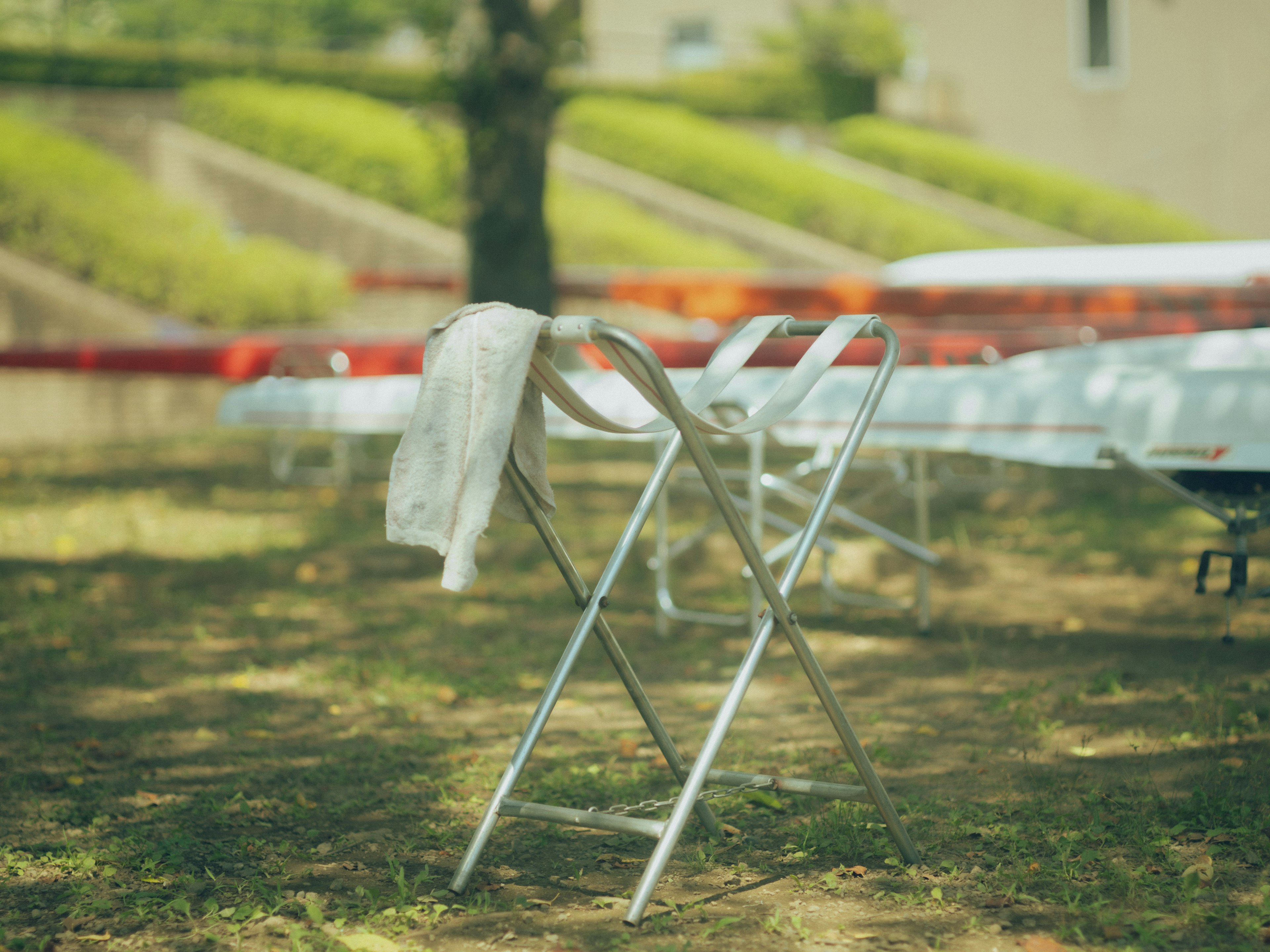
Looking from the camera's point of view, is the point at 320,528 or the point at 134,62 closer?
the point at 320,528

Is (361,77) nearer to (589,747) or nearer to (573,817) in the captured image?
(589,747)

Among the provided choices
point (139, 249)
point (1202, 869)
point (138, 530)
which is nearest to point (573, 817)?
point (1202, 869)

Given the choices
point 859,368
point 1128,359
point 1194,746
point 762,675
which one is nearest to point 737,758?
point 762,675

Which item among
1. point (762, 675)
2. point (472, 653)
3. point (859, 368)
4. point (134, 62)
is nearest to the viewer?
point (762, 675)

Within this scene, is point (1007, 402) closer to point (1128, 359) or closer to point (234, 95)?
point (1128, 359)

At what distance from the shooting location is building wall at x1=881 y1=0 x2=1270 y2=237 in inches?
806

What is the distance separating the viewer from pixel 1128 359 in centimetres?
627

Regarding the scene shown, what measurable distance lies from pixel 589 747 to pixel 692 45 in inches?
996

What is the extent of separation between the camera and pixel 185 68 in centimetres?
1805

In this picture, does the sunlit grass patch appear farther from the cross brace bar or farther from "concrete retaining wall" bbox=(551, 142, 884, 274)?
"concrete retaining wall" bbox=(551, 142, 884, 274)

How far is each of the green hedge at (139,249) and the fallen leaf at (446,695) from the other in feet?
31.5

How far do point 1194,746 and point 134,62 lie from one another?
686 inches

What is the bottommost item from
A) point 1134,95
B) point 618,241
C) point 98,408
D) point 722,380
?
point 98,408

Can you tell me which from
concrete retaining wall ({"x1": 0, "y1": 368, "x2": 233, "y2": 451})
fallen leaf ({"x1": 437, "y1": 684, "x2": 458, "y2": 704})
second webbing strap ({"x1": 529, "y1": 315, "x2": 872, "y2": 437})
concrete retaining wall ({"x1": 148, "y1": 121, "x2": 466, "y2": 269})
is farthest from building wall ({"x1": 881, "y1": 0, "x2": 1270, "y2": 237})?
second webbing strap ({"x1": 529, "y1": 315, "x2": 872, "y2": 437})
